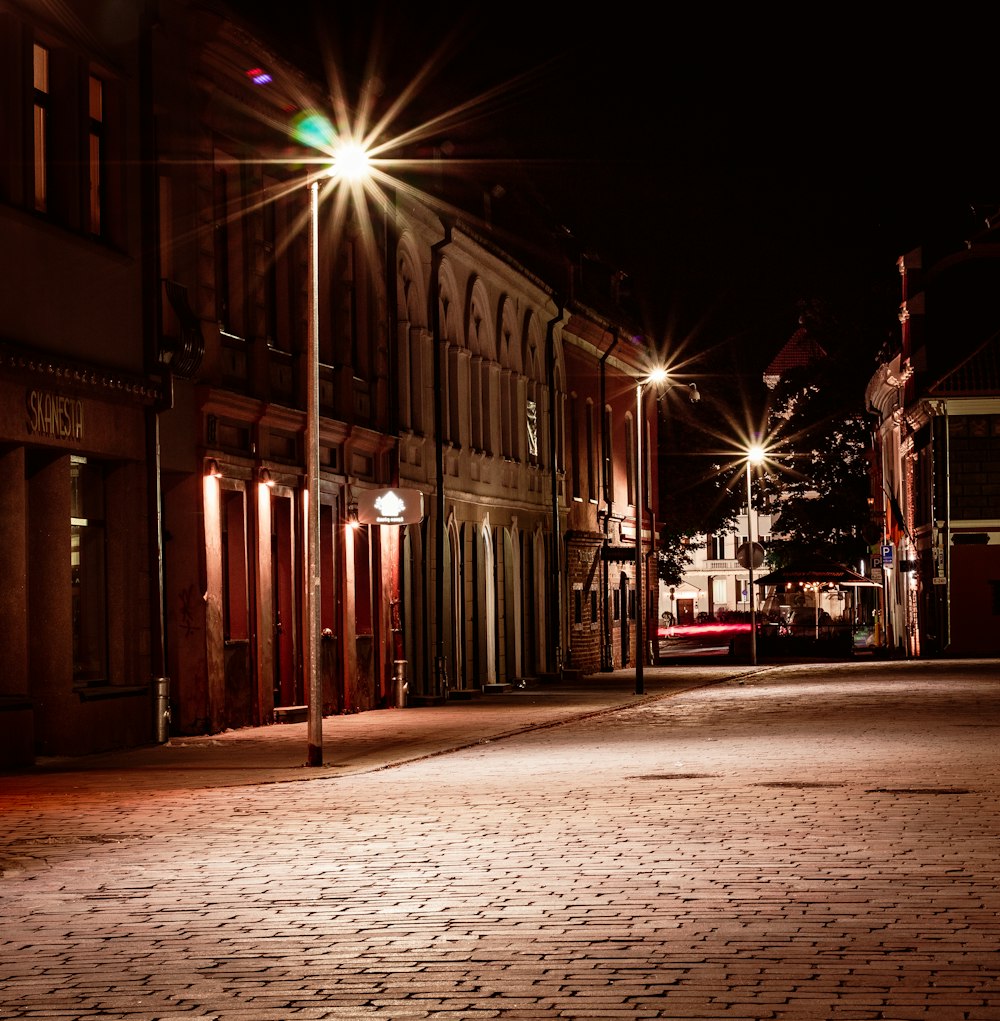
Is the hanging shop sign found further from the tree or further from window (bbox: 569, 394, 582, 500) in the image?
the tree

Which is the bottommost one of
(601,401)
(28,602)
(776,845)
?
(776,845)

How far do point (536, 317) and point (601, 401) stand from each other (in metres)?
7.75

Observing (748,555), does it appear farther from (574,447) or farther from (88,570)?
(88,570)

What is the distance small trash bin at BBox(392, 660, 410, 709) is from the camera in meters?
32.8

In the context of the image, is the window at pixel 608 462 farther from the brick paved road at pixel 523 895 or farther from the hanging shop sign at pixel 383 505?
the brick paved road at pixel 523 895

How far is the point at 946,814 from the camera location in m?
14.1

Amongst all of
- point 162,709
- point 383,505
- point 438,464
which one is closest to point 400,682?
point 383,505

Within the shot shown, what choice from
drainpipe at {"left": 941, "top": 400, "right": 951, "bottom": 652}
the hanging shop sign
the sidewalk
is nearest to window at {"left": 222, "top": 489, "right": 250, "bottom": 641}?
the sidewalk

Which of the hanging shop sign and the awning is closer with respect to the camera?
the hanging shop sign

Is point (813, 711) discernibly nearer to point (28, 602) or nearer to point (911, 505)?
point (28, 602)

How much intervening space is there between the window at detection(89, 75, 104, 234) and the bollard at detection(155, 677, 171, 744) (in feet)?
16.9

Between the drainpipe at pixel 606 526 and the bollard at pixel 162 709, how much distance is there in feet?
92.2

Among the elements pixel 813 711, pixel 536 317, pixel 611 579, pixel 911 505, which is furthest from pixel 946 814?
pixel 911 505

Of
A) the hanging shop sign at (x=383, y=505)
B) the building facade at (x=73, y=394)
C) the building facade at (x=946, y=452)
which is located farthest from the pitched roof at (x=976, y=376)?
the building facade at (x=73, y=394)
